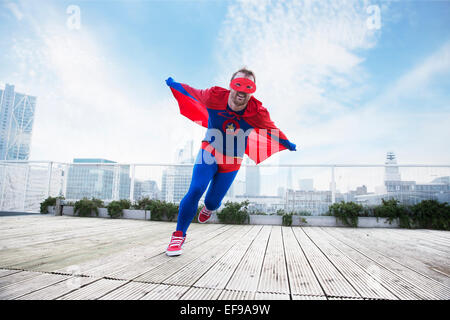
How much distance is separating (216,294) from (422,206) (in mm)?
6058

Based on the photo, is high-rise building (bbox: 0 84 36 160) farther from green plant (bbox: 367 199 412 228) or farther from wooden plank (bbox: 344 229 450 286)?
wooden plank (bbox: 344 229 450 286)

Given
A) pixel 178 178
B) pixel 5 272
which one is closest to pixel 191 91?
pixel 5 272

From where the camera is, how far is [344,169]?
5.76 metres

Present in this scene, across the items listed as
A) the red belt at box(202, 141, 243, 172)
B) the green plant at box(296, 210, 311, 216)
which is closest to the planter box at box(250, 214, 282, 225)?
the green plant at box(296, 210, 311, 216)

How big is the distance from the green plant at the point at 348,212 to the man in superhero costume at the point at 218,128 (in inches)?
142

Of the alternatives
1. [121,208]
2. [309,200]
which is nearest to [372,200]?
[309,200]

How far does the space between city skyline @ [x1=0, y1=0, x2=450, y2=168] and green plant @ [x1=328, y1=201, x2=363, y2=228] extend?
1.14 m

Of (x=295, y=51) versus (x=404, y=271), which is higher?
(x=295, y=51)

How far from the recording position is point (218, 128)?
239cm

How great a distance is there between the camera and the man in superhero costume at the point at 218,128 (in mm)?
2209

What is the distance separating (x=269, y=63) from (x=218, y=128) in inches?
128

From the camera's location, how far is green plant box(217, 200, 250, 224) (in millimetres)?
5367
